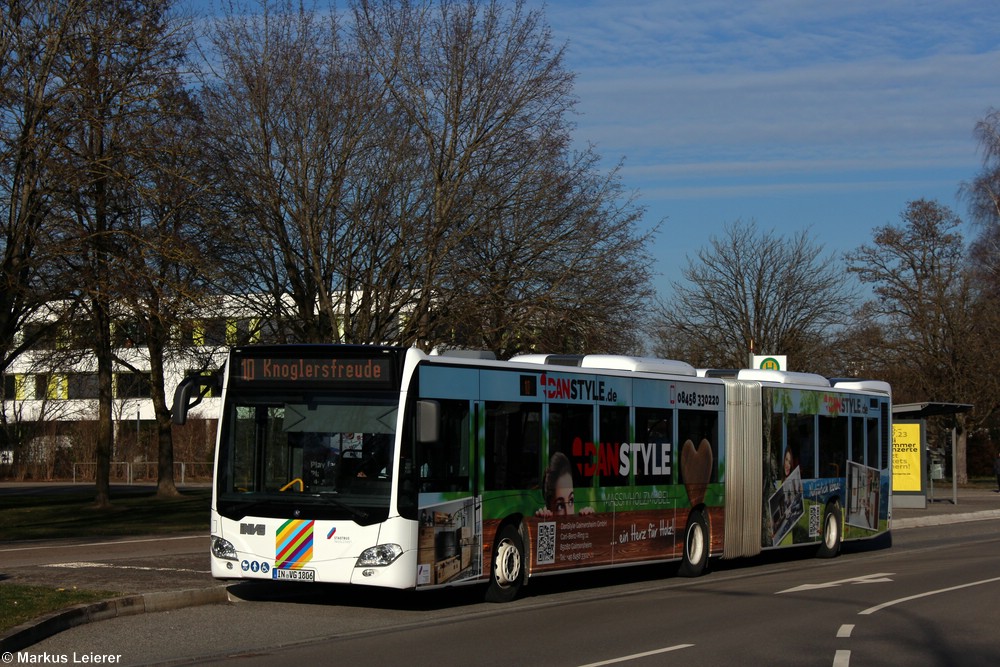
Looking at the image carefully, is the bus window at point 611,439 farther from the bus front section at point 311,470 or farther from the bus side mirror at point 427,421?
the bus front section at point 311,470

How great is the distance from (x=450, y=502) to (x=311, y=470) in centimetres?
150

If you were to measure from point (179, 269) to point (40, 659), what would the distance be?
16405mm

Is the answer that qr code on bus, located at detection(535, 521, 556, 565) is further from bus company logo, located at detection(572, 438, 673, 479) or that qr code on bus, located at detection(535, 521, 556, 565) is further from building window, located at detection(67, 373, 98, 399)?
building window, located at detection(67, 373, 98, 399)

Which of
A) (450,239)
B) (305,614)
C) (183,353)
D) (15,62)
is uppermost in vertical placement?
(15,62)

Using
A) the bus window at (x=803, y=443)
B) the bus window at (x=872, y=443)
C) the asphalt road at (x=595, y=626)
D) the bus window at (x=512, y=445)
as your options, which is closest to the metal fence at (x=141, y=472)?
the bus window at (x=872, y=443)

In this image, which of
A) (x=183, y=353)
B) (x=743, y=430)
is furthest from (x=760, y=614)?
(x=183, y=353)

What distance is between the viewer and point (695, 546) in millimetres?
18047

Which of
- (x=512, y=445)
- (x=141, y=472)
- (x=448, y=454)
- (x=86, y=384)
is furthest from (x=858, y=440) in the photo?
(x=141, y=472)

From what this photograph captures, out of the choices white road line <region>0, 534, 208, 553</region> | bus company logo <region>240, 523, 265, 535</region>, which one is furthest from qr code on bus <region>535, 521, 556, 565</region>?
white road line <region>0, 534, 208, 553</region>

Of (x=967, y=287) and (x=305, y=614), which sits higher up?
(x=967, y=287)

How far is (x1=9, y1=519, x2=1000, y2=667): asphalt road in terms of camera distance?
10352mm

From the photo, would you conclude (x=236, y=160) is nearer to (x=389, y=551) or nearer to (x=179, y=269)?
(x=179, y=269)

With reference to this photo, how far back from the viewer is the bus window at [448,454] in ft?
43.2

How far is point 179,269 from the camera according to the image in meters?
25.4
